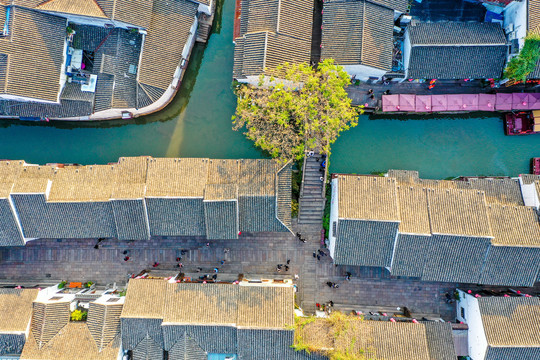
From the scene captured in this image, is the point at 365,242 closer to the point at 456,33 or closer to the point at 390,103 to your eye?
the point at 390,103

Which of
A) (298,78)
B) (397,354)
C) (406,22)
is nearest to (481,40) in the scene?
(406,22)

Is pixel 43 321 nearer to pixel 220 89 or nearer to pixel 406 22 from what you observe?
pixel 220 89

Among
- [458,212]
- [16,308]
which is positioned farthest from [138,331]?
[458,212]

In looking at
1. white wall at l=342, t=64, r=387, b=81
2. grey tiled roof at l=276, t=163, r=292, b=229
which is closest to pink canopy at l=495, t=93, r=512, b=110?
white wall at l=342, t=64, r=387, b=81

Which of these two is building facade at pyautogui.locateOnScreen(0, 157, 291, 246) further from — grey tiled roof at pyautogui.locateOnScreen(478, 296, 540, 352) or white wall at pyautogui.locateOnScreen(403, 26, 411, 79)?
grey tiled roof at pyautogui.locateOnScreen(478, 296, 540, 352)

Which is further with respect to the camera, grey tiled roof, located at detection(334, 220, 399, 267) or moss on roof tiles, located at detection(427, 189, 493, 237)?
grey tiled roof, located at detection(334, 220, 399, 267)

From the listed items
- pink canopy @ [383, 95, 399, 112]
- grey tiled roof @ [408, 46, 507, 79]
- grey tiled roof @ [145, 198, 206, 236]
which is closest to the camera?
grey tiled roof @ [145, 198, 206, 236]

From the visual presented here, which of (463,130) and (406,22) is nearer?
(406,22)
